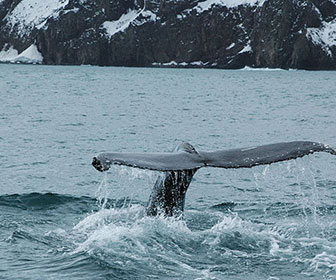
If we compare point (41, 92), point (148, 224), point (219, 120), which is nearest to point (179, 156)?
point (148, 224)

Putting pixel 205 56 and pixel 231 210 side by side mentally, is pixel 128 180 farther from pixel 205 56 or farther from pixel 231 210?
pixel 205 56

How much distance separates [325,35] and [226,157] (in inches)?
3646

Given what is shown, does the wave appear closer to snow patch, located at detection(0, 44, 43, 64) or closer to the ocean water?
the ocean water

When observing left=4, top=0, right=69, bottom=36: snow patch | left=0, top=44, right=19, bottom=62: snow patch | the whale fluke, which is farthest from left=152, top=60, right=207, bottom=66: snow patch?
the whale fluke

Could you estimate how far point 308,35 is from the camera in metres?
96.2

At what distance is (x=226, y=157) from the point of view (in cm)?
717

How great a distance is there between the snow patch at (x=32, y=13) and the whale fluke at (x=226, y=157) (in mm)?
113142

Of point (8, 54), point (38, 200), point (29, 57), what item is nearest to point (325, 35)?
point (29, 57)

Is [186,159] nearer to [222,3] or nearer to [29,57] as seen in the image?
[222,3]

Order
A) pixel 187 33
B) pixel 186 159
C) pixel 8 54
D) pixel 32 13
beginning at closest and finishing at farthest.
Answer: pixel 186 159 → pixel 187 33 → pixel 8 54 → pixel 32 13

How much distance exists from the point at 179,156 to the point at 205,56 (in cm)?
9998

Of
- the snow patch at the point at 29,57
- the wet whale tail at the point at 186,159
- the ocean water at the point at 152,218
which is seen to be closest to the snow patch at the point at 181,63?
the snow patch at the point at 29,57

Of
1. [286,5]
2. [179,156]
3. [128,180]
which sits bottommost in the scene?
[128,180]

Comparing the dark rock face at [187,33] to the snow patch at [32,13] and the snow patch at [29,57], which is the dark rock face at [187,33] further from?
the snow patch at [29,57]
